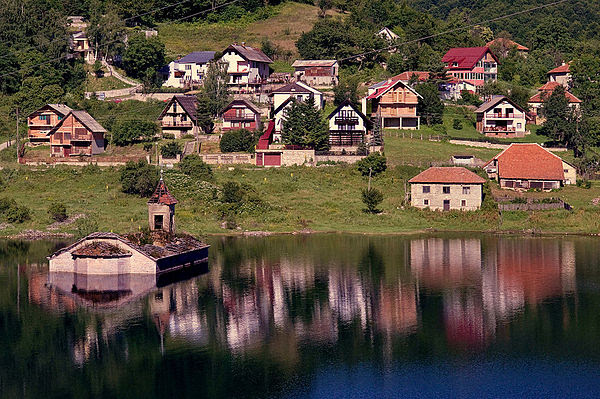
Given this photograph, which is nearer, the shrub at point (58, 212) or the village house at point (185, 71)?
the shrub at point (58, 212)

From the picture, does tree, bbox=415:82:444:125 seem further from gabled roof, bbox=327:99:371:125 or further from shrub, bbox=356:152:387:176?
shrub, bbox=356:152:387:176

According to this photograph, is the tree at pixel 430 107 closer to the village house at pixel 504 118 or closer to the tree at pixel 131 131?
the village house at pixel 504 118

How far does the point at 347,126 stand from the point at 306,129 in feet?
26.2

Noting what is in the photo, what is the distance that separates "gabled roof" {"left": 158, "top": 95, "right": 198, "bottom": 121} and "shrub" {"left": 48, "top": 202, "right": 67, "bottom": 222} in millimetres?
35250

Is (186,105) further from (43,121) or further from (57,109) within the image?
(43,121)

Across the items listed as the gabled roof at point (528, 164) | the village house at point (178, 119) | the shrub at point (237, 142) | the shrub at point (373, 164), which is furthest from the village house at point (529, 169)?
the village house at point (178, 119)

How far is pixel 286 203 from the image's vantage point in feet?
339

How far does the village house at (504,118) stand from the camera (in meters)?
133

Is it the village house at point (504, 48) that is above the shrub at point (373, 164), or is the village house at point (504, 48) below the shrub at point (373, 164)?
above

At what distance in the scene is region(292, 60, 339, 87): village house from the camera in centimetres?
14912

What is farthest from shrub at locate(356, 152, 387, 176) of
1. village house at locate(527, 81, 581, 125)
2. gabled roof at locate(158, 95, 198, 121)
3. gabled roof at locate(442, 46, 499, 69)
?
gabled roof at locate(442, 46, 499, 69)


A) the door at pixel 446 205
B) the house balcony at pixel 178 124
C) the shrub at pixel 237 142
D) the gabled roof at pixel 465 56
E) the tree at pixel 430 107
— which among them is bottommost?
the door at pixel 446 205

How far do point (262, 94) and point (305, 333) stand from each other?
88749mm

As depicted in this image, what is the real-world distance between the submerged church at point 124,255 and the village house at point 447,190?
31575 mm
